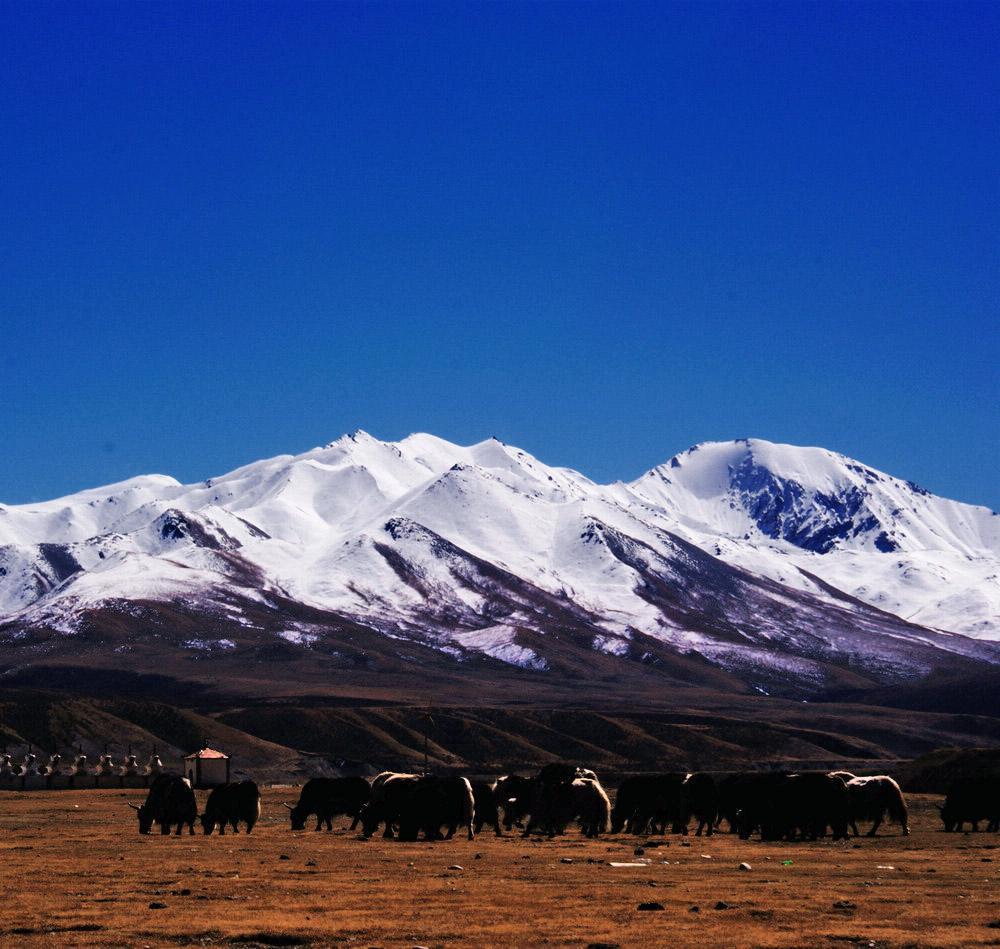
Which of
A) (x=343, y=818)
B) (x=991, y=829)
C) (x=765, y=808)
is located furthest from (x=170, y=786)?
(x=991, y=829)

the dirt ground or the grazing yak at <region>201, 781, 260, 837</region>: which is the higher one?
the grazing yak at <region>201, 781, 260, 837</region>

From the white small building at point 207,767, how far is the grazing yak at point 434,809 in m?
59.6

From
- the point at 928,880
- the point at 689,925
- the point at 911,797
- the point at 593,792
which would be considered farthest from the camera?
the point at 911,797

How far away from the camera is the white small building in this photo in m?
106

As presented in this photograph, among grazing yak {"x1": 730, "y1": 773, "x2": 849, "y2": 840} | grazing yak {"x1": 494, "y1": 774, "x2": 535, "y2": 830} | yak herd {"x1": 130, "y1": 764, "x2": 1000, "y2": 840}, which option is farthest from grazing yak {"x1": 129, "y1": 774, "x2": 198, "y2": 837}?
grazing yak {"x1": 730, "y1": 773, "x2": 849, "y2": 840}

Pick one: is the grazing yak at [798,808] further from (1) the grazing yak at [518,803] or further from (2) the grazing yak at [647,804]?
(1) the grazing yak at [518,803]

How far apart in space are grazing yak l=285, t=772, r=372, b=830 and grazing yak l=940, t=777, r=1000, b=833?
20.6 meters

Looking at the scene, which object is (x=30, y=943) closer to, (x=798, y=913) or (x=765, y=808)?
(x=798, y=913)

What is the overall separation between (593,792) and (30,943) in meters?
29.8

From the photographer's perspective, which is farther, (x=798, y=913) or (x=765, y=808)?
(x=765, y=808)

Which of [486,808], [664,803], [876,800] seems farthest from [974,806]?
[486,808]

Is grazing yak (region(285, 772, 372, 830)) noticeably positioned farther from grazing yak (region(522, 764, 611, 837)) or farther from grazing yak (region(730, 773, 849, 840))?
grazing yak (region(730, 773, 849, 840))

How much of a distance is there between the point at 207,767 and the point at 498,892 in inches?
3219

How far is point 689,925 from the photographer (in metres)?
25.0
